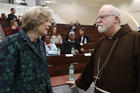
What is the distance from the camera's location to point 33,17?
3.73ft

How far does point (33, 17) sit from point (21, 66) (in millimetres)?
376

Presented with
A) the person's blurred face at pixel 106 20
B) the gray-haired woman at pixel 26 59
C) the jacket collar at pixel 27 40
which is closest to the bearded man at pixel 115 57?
the person's blurred face at pixel 106 20

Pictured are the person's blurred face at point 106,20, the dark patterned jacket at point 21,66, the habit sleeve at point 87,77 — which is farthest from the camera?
the habit sleeve at point 87,77

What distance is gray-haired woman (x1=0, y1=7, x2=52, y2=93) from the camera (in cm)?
101

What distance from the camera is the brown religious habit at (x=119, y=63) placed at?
122 centimetres

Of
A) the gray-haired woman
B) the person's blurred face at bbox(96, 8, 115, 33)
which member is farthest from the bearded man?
the gray-haired woman

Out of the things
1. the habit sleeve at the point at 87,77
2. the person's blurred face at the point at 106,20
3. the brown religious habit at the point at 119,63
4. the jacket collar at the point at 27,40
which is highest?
the person's blurred face at the point at 106,20

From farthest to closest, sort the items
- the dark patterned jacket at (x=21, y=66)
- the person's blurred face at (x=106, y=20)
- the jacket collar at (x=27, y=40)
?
the person's blurred face at (x=106, y=20), the jacket collar at (x=27, y=40), the dark patterned jacket at (x=21, y=66)

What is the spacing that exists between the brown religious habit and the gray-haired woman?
52 cm

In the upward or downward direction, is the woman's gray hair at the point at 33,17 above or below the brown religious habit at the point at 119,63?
above

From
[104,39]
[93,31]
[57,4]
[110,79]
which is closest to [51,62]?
[104,39]

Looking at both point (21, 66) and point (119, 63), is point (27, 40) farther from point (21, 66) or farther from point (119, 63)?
point (119, 63)

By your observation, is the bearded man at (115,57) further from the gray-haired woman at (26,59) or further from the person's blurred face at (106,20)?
the gray-haired woman at (26,59)

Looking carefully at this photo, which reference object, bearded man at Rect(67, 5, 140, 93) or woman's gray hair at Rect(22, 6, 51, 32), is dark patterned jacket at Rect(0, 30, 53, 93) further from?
bearded man at Rect(67, 5, 140, 93)
